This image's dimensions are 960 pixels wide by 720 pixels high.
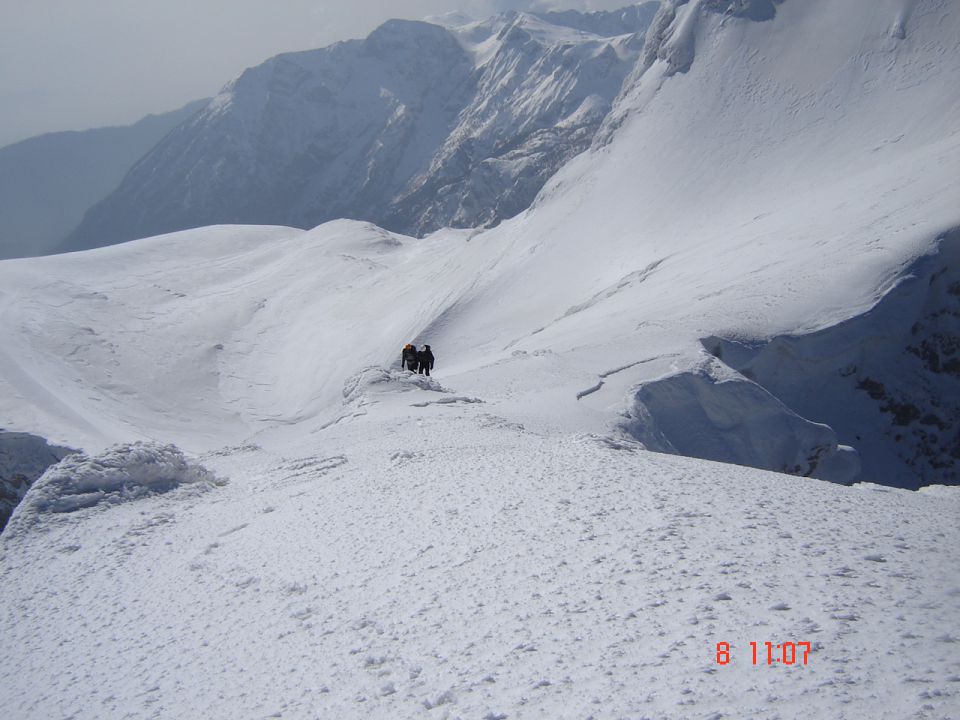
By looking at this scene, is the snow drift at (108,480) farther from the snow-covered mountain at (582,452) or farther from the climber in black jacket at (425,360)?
the climber in black jacket at (425,360)

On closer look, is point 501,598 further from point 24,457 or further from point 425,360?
point 24,457

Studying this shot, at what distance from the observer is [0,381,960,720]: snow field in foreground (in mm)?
4238

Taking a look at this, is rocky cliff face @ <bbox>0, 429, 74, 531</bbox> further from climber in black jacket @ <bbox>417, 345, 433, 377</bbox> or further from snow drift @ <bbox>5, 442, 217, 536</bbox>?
snow drift @ <bbox>5, 442, 217, 536</bbox>

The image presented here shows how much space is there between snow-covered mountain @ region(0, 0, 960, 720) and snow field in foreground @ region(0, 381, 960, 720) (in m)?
0.03

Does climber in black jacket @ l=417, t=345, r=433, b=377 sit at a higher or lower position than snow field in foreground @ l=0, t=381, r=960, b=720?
higher

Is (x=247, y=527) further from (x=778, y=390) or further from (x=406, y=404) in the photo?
(x=778, y=390)
